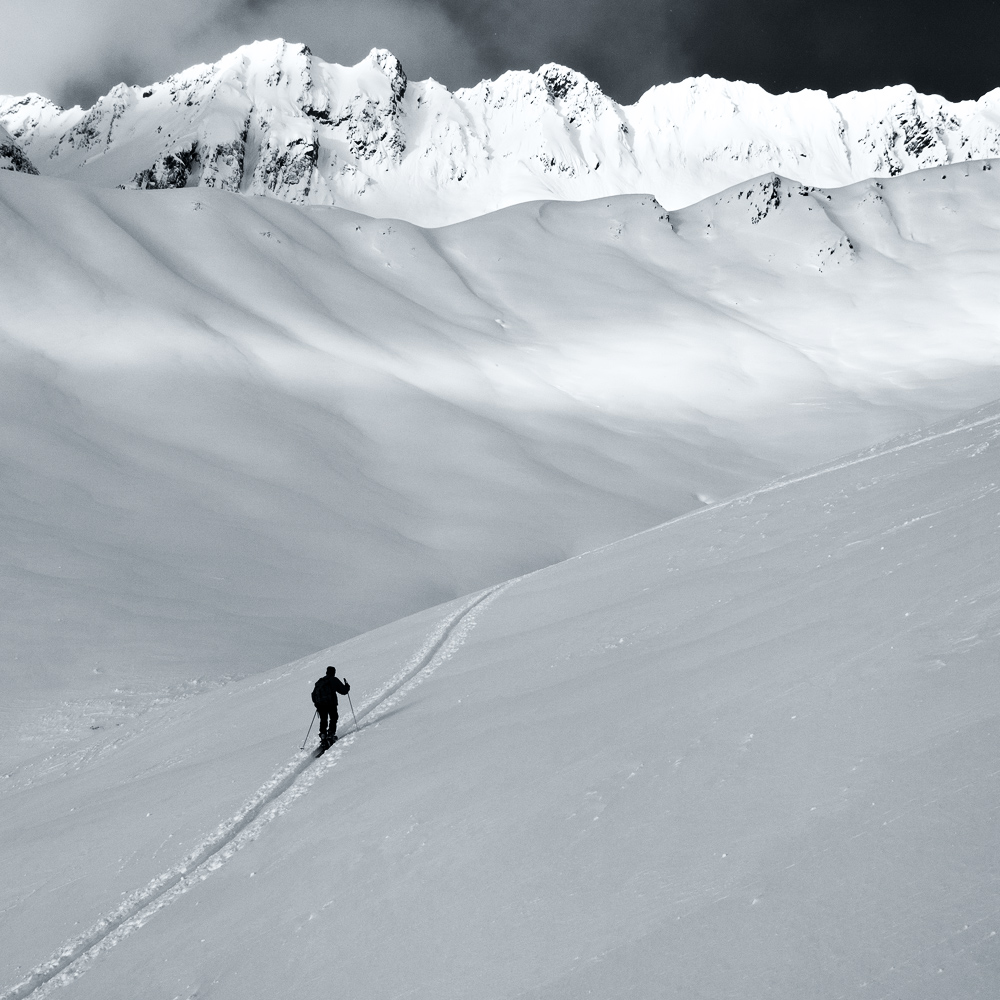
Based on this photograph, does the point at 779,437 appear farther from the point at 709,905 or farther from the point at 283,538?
the point at 709,905

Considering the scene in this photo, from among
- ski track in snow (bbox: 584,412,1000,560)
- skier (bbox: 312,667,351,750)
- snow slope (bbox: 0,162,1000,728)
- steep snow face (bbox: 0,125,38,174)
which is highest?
steep snow face (bbox: 0,125,38,174)

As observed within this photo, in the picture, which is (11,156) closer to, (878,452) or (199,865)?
(878,452)

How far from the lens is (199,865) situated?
8.16m

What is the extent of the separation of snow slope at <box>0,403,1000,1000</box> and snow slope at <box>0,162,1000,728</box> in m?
11.7

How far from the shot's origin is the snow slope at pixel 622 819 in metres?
4.49

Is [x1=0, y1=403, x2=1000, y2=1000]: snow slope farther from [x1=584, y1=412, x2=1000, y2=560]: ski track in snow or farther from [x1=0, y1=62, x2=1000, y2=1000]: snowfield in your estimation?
[x1=584, y1=412, x2=1000, y2=560]: ski track in snow

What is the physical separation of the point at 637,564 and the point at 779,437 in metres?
47.9

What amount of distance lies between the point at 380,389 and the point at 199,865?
46090mm

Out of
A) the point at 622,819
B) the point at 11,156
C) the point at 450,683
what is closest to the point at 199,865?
the point at 622,819

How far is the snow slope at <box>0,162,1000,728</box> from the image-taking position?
2780cm

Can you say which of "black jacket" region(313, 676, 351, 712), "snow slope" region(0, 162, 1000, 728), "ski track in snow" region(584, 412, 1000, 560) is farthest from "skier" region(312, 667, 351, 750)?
"ski track in snow" region(584, 412, 1000, 560)

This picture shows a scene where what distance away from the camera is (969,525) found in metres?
9.81

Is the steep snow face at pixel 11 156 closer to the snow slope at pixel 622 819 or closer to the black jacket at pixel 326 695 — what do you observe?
the snow slope at pixel 622 819

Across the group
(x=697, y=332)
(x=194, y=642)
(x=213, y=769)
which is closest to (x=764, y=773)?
(x=213, y=769)
